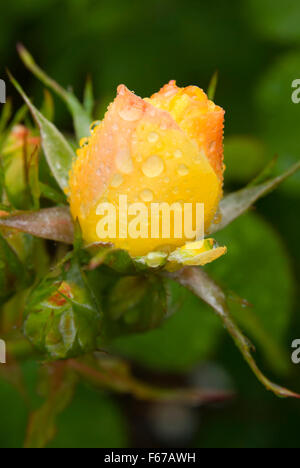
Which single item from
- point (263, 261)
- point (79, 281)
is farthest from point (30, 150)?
point (263, 261)

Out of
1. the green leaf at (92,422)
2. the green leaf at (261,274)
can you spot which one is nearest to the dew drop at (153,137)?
the green leaf at (261,274)

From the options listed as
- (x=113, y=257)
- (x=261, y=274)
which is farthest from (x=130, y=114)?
(x=261, y=274)

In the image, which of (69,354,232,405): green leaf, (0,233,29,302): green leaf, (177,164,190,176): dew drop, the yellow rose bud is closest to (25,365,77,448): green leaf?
(69,354,232,405): green leaf

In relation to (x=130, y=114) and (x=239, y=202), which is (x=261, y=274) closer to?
(x=239, y=202)

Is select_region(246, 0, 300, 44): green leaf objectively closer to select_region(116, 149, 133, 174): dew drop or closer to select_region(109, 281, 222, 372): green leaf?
select_region(109, 281, 222, 372): green leaf

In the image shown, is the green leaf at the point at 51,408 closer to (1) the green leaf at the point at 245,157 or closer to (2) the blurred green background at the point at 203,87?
(2) the blurred green background at the point at 203,87
